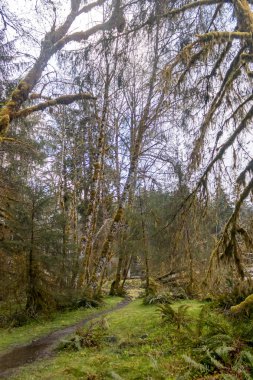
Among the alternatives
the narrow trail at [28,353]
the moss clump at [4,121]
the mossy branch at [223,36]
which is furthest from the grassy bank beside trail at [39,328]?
the mossy branch at [223,36]

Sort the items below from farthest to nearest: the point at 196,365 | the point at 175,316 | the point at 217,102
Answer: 1. the point at 175,316
2. the point at 196,365
3. the point at 217,102

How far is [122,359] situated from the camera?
248 inches

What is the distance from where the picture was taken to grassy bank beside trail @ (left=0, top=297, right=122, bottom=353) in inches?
318

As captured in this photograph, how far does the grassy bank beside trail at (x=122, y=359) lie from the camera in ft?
17.7

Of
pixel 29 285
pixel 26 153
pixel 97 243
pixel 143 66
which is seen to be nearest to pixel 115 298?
pixel 97 243

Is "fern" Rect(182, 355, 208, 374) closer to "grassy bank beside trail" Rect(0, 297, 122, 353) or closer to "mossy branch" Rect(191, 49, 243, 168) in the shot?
"mossy branch" Rect(191, 49, 243, 168)

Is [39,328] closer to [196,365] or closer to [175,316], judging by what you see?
[175,316]

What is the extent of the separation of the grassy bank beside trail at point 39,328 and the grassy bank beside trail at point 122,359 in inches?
68.3

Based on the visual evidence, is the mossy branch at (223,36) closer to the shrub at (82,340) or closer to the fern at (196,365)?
the fern at (196,365)

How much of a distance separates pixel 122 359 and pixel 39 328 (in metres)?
3.94

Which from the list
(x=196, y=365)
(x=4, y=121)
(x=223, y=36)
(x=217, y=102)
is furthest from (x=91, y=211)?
(x=223, y=36)

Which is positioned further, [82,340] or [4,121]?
[82,340]

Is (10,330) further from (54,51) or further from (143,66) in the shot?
(143,66)

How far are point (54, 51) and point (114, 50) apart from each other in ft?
7.03
